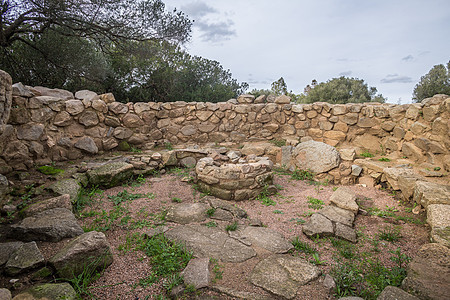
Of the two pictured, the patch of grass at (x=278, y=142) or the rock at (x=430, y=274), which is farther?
the patch of grass at (x=278, y=142)

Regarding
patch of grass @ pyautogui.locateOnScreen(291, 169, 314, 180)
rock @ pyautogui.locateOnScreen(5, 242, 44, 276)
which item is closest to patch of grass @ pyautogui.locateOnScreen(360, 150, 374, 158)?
patch of grass @ pyautogui.locateOnScreen(291, 169, 314, 180)

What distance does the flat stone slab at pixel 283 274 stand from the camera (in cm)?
229

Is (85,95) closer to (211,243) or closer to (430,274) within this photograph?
(211,243)

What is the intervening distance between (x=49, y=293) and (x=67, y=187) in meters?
2.38

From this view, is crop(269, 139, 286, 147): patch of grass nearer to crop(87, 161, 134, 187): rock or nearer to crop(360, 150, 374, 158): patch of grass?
crop(360, 150, 374, 158): patch of grass

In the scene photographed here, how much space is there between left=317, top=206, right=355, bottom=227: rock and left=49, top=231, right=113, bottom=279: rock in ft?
9.91

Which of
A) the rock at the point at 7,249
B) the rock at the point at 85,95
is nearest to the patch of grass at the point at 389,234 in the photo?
the rock at the point at 7,249

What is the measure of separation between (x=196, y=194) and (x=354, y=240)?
2.68m

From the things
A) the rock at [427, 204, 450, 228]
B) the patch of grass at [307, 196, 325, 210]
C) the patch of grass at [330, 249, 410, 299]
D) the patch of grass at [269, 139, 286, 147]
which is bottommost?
the patch of grass at [330, 249, 410, 299]

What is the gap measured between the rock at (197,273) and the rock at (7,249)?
1.52 m

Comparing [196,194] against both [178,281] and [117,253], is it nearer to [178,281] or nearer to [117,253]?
[117,253]

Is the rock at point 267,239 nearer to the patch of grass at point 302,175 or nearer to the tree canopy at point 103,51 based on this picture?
the patch of grass at point 302,175

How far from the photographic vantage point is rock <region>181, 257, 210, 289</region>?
2252 millimetres

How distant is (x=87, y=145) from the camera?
18.4ft
